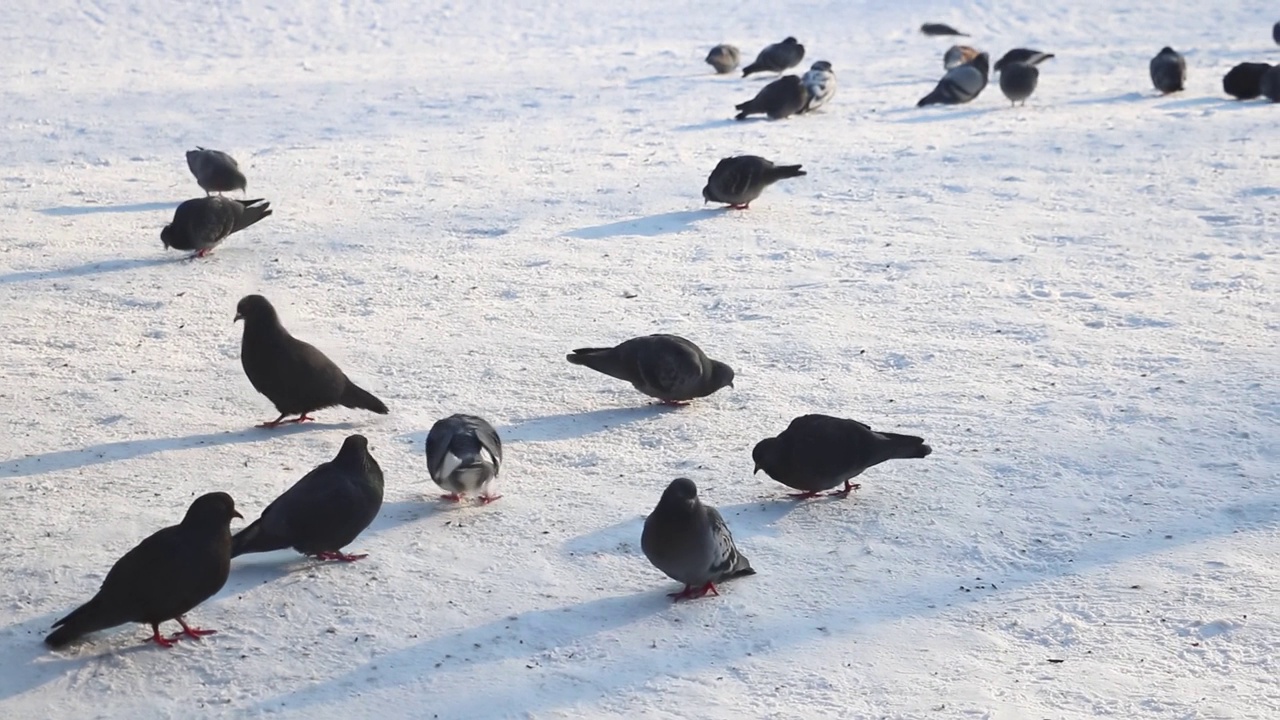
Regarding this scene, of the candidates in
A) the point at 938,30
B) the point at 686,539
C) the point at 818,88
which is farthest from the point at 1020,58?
the point at 686,539

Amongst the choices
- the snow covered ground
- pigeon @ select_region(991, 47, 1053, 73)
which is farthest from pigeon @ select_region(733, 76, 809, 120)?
pigeon @ select_region(991, 47, 1053, 73)

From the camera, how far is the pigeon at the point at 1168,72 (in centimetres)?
1422

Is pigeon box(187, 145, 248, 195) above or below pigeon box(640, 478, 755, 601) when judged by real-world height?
above

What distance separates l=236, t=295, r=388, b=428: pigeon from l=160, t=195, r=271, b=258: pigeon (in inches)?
108

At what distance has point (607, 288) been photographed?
25.7 ft

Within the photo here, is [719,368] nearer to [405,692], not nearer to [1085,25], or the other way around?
[405,692]

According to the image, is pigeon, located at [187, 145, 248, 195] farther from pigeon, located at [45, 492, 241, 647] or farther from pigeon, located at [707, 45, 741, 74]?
pigeon, located at [707, 45, 741, 74]

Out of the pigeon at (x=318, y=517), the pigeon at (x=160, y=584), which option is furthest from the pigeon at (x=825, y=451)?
the pigeon at (x=160, y=584)

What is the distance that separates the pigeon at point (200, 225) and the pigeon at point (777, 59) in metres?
9.31

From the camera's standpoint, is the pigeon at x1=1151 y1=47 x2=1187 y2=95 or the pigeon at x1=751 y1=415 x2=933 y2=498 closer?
the pigeon at x1=751 y1=415 x2=933 y2=498

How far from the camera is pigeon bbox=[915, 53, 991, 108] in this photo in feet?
46.5

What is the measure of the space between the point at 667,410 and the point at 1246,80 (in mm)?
10320

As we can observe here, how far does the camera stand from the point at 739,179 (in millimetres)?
9500

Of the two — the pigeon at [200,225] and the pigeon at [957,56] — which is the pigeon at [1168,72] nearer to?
the pigeon at [957,56]
